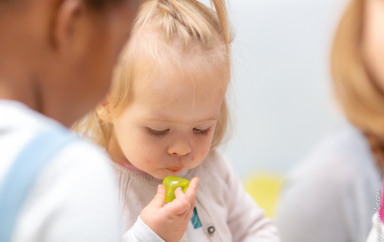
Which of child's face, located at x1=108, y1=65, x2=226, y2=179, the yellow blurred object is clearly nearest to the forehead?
child's face, located at x1=108, y1=65, x2=226, y2=179

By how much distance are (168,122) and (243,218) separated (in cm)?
19

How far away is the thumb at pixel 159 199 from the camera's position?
516 mm

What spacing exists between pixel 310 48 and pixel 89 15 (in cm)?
146

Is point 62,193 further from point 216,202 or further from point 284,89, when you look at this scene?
point 284,89

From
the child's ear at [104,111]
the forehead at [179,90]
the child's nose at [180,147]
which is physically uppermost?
the forehead at [179,90]

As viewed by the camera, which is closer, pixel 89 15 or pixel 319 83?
pixel 89 15

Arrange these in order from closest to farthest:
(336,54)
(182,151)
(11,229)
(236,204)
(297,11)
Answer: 1. (11,229)
2. (182,151)
3. (236,204)
4. (336,54)
5. (297,11)

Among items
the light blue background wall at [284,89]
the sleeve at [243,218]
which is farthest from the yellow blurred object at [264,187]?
the sleeve at [243,218]

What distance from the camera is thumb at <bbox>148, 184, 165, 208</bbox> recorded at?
0.52 metres

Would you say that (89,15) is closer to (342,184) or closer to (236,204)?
(236,204)

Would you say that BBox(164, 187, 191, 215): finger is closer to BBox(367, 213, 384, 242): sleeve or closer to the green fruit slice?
the green fruit slice

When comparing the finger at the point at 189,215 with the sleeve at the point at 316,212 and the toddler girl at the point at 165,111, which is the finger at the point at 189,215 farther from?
the sleeve at the point at 316,212

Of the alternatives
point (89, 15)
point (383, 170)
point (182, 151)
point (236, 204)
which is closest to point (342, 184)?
point (383, 170)

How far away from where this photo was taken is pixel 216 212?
0.61 meters
